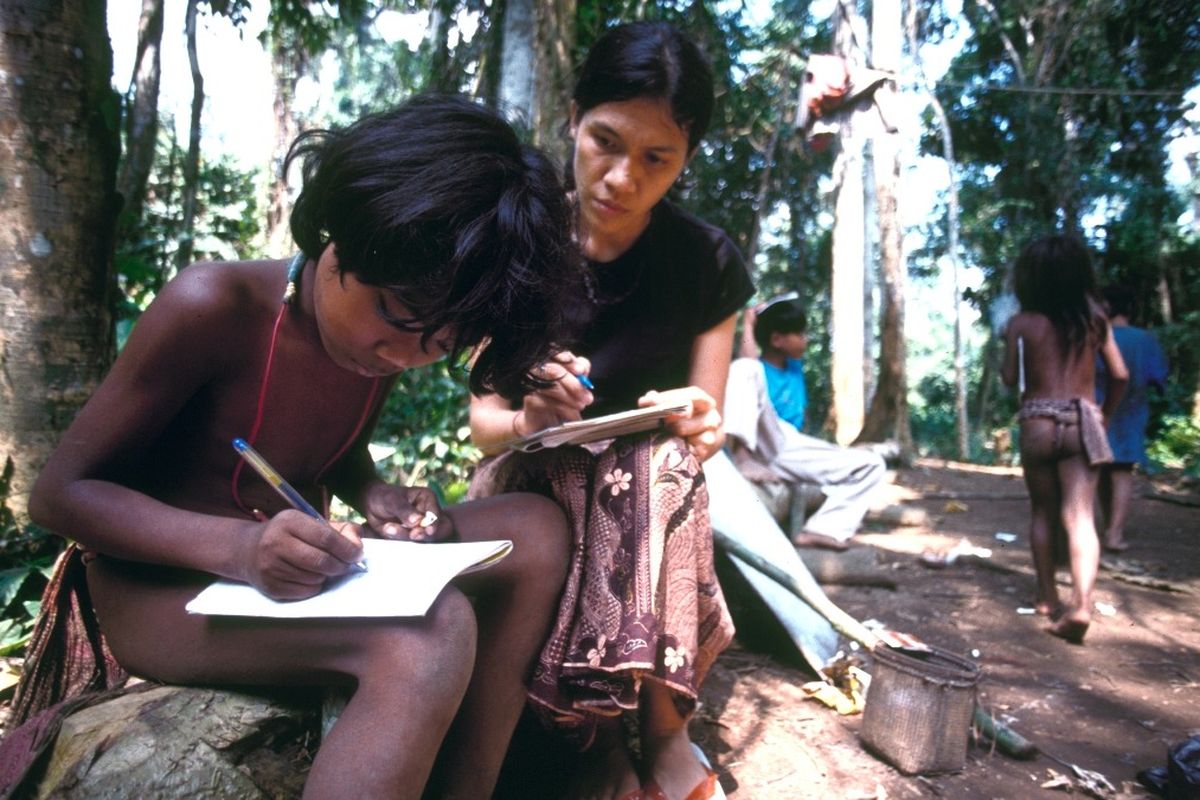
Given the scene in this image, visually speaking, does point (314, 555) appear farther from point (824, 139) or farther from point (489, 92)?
point (824, 139)

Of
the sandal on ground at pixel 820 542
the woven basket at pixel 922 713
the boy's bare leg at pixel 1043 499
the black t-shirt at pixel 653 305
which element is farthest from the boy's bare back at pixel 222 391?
the sandal on ground at pixel 820 542

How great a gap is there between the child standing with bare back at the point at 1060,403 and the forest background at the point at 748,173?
1.79 meters

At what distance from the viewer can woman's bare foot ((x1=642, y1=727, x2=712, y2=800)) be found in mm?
1723

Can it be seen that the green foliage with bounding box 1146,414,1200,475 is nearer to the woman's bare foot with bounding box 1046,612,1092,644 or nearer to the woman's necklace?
the woman's bare foot with bounding box 1046,612,1092,644

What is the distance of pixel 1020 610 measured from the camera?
3.79 metres

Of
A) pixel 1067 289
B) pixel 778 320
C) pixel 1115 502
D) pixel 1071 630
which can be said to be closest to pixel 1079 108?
pixel 1115 502

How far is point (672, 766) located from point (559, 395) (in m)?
0.88

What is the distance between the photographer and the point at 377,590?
110 centimetres

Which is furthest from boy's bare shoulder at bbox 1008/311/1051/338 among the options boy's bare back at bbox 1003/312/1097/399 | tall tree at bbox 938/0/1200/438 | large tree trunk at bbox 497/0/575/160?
tall tree at bbox 938/0/1200/438

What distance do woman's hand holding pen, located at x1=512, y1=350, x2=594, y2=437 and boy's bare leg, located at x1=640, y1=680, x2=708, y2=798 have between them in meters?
0.63

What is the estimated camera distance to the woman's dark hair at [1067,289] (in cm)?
350

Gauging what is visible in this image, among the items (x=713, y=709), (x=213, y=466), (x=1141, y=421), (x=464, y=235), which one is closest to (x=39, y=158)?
(x=213, y=466)

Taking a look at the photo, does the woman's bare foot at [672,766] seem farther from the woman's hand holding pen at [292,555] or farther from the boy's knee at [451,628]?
the woman's hand holding pen at [292,555]

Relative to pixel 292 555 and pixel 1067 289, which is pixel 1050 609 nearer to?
pixel 1067 289
